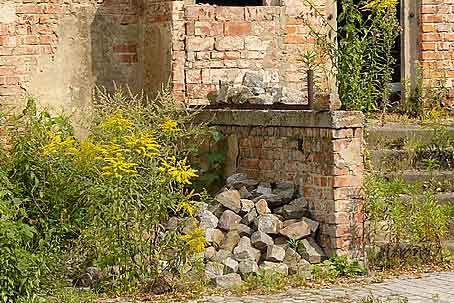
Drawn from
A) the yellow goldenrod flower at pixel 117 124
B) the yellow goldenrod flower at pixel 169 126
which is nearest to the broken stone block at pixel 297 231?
the yellow goldenrod flower at pixel 169 126

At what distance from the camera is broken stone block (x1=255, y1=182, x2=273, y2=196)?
1123 cm

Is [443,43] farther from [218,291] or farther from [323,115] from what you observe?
[218,291]

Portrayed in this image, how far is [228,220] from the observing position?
1080 centimetres

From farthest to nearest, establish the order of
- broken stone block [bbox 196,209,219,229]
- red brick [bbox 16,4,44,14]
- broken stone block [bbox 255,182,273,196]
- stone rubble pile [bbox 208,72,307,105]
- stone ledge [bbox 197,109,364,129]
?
red brick [bbox 16,4,44,14] → stone rubble pile [bbox 208,72,307,105] → broken stone block [bbox 255,182,273,196] → broken stone block [bbox 196,209,219,229] → stone ledge [bbox 197,109,364,129]

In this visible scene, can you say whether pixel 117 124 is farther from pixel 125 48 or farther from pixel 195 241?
pixel 125 48

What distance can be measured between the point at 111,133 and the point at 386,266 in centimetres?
316

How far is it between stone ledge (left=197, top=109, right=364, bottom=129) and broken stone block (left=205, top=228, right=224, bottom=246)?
1.42 metres

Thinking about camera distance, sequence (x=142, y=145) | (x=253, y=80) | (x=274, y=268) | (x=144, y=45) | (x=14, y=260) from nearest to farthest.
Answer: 1. (x=14, y=260)
2. (x=142, y=145)
3. (x=274, y=268)
4. (x=253, y=80)
5. (x=144, y=45)

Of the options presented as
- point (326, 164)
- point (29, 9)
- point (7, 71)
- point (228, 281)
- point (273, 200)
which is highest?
point (29, 9)

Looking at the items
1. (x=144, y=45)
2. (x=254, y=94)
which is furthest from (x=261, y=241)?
(x=144, y=45)

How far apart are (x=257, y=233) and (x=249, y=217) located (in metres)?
0.35

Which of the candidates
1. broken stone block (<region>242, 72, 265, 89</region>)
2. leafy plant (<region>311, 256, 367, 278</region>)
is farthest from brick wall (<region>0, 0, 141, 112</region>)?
leafy plant (<region>311, 256, 367, 278</region>)

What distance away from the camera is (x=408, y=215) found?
10.7 m

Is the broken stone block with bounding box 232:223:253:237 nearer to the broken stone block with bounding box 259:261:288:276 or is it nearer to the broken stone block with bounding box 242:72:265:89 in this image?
the broken stone block with bounding box 259:261:288:276
